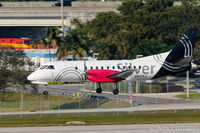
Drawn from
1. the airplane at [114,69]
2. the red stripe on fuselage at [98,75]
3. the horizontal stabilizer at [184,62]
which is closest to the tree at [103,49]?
the airplane at [114,69]

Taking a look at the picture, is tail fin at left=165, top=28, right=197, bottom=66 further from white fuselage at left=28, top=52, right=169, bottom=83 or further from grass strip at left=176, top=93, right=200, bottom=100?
grass strip at left=176, top=93, right=200, bottom=100

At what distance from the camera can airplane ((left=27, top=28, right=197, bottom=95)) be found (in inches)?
2099

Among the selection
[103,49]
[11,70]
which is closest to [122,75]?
[11,70]

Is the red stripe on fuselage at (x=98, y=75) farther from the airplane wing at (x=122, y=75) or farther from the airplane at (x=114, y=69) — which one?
the airplane wing at (x=122, y=75)

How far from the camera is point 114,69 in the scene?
54312mm

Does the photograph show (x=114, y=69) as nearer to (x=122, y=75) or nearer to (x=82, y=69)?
(x=122, y=75)

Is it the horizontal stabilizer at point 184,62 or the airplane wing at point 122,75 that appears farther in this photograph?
the horizontal stabilizer at point 184,62

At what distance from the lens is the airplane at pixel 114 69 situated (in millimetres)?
53312

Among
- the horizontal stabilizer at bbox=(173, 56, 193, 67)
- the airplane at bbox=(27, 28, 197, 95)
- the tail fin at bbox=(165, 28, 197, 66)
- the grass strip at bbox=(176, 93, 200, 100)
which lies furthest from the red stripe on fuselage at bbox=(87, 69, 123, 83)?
the grass strip at bbox=(176, 93, 200, 100)

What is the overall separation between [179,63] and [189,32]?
17.9 ft

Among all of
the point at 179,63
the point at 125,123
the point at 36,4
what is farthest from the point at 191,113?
the point at 36,4

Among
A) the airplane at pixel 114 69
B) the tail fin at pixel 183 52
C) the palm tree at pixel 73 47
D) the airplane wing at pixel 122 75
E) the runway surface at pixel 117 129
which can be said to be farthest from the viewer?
the palm tree at pixel 73 47

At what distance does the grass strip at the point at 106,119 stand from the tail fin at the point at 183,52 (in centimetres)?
783

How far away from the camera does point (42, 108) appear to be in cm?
6619
